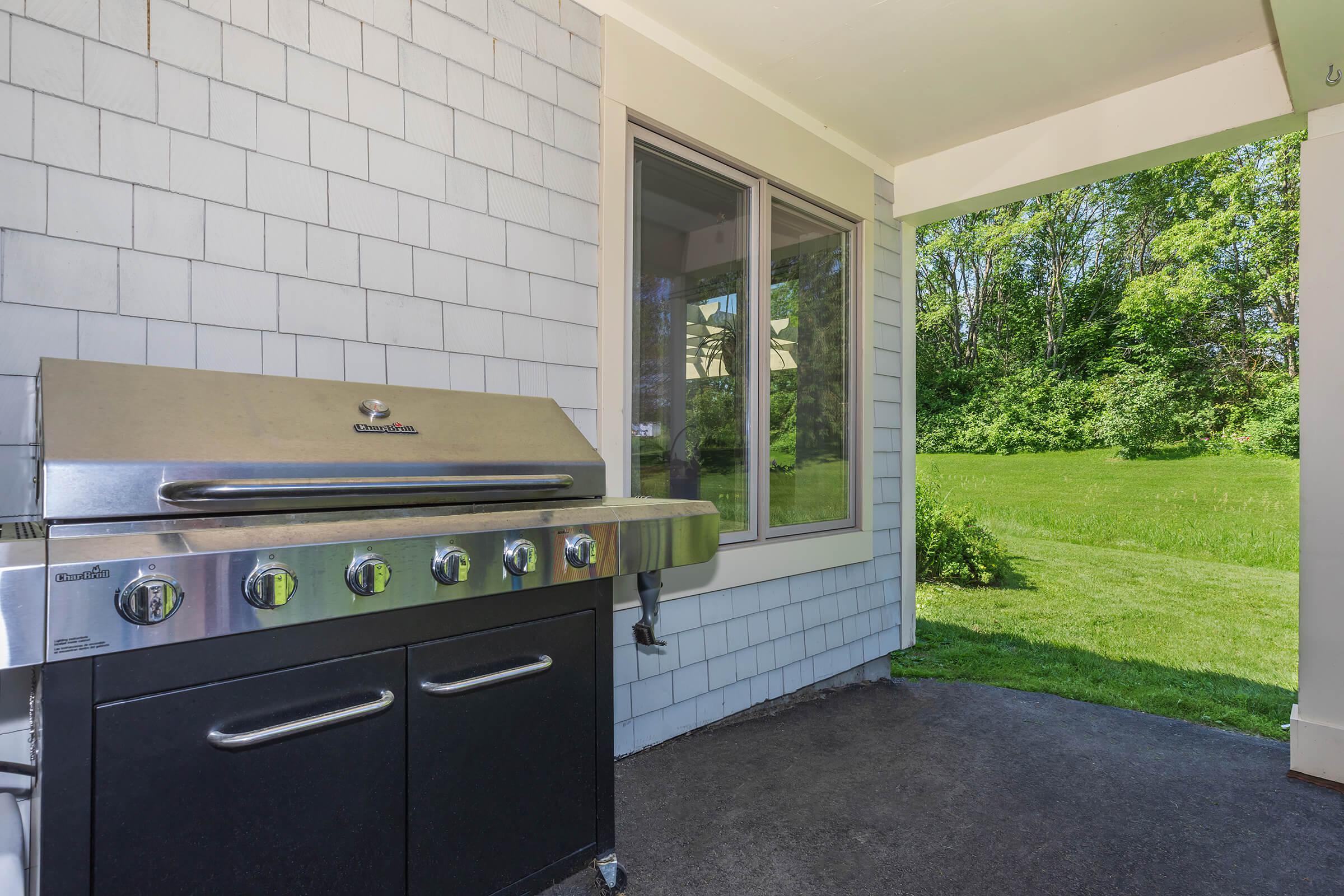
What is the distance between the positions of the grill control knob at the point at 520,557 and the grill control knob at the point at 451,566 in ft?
0.26

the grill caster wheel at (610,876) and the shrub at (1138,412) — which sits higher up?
the shrub at (1138,412)

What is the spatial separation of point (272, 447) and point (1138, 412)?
8324 millimetres

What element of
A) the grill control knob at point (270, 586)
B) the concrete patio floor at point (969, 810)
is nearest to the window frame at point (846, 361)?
the concrete patio floor at point (969, 810)

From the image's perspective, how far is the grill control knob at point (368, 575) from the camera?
3.79 ft

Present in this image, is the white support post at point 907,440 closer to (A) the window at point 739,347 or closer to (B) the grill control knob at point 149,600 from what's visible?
(A) the window at point 739,347

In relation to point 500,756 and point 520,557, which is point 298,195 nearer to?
point 520,557

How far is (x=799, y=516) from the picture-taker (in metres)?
3.33

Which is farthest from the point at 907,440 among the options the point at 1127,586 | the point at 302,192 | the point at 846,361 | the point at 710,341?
the point at 1127,586

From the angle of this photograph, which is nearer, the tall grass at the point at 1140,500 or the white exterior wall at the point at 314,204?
the white exterior wall at the point at 314,204

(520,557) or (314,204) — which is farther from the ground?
(314,204)

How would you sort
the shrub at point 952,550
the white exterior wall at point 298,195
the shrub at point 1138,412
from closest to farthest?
1. the white exterior wall at point 298,195
2. the shrub at point 952,550
3. the shrub at point 1138,412

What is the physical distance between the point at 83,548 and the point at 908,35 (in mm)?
2871

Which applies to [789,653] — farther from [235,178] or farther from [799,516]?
[235,178]

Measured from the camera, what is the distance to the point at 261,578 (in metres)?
1.06
